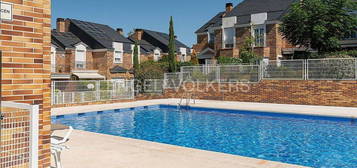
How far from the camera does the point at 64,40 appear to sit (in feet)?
123

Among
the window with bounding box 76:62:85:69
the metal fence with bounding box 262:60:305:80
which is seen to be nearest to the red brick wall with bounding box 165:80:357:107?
the metal fence with bounding box 262:60:305:80

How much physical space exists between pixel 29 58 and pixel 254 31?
29903 mm

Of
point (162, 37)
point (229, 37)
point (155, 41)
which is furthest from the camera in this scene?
point (162, 37)

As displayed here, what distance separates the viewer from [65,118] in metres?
14.7

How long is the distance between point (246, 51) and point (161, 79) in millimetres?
8629

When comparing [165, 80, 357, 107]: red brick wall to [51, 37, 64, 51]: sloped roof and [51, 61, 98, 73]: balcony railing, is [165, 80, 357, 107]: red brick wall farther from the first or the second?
[51, 37, 64, 51]: sloped roof

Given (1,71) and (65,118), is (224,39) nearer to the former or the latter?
(65,118)

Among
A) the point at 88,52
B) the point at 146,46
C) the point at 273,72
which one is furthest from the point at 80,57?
the point at 273,72

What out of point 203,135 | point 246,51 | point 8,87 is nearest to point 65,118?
point 203,135

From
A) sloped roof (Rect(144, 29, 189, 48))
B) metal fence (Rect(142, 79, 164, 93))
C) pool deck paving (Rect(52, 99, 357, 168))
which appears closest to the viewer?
pool deck paving (Rect(52, 99, 357, 168))

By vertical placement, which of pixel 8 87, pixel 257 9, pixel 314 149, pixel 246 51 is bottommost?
pixel 314 149

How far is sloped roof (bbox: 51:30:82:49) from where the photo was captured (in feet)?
118

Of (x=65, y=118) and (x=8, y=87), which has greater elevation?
(x=8, y=87)

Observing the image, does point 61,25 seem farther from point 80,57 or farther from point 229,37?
point 229,37
